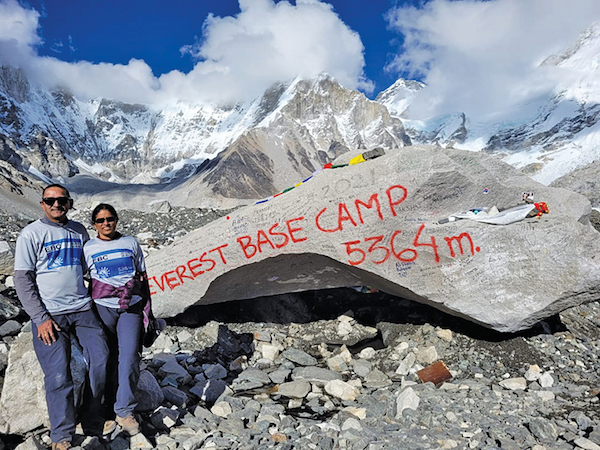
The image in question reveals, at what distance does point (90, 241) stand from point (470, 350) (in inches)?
208

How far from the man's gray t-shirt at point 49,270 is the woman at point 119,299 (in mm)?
135

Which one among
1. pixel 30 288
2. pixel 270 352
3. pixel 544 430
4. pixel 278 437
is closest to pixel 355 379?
pixel 270 352

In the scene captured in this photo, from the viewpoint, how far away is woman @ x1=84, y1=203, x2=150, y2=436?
12.6 ft

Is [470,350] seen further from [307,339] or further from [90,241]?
[90,241]

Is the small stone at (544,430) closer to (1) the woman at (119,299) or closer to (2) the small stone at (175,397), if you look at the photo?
(2) the small stone at (175,397)

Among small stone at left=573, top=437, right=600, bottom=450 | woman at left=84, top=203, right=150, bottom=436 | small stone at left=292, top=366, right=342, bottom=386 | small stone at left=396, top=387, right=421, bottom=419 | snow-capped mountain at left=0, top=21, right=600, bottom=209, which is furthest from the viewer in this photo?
snow-capped mountain at left=0, top=21, right=600, bottom=209

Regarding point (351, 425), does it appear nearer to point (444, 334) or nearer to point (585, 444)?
point (585, 444)

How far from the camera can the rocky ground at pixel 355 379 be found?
4035mm

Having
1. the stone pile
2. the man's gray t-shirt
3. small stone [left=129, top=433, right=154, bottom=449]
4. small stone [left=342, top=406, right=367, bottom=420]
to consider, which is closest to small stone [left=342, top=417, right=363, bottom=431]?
the stone pile

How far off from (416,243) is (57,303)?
14.6ft

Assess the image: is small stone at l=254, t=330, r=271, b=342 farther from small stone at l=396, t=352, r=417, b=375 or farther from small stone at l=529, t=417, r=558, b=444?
small stone at l=529, t=417, r=558, b=444

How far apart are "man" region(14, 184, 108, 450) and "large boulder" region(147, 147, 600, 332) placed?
2883mm

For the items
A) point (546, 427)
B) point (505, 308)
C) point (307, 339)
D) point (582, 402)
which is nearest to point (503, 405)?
point (546, 427)

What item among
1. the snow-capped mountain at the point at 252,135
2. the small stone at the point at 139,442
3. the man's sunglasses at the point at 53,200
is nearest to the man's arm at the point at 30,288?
the man's sunglasses at the point at 53,200
